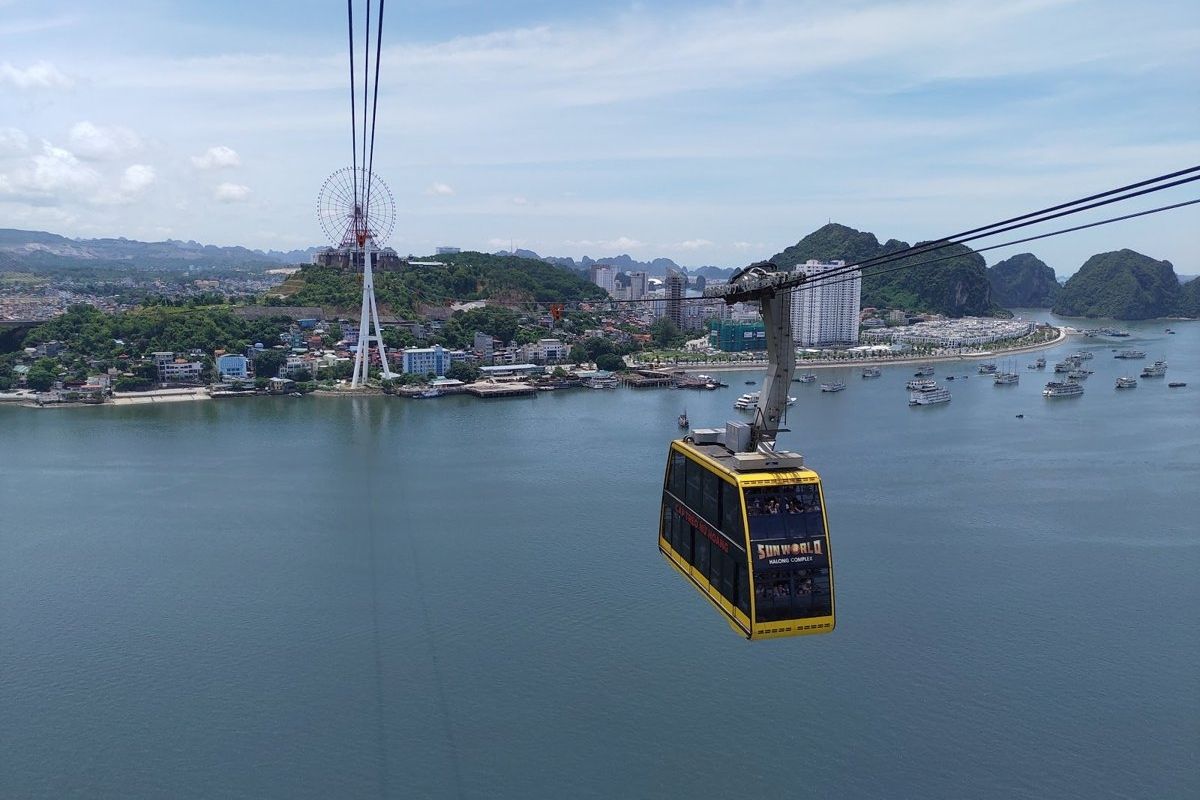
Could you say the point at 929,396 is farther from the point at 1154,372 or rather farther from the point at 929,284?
the point at 929,284

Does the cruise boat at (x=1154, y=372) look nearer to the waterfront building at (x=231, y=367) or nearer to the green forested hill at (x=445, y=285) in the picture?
the green forested hill at (x=445, y=285)

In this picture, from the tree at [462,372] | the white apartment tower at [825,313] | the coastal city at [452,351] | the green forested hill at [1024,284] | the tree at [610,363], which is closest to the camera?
the coastal city at [452,351]

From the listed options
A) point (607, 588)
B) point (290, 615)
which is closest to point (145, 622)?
point (290, 615)

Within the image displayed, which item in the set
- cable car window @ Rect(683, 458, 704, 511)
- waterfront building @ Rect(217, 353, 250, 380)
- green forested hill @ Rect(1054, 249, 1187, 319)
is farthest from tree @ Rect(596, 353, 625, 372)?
green forested hill @ Rect(1054, 249, 1187, 319)

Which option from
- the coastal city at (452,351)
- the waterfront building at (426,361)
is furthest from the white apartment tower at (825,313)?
the waterfront building at (426,361)

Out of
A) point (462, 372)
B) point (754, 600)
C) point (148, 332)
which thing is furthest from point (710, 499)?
point (148, 332)

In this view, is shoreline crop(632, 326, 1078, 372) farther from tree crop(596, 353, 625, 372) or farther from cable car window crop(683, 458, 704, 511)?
cable car window crop(683, 458, 704, 511)

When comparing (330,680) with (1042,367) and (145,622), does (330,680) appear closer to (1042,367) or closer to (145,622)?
(145,622)
